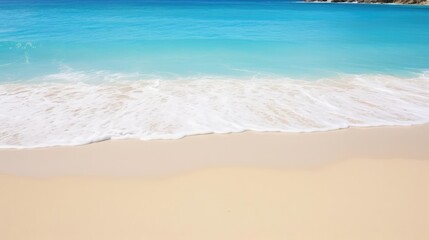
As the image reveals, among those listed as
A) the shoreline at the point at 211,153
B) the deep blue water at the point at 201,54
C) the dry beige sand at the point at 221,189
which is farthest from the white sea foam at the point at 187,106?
the deep blue water at the point at 201,54

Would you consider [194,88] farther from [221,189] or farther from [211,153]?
[221,189]

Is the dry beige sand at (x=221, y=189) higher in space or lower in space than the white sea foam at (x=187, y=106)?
lower

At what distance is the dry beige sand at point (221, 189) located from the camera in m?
3.23

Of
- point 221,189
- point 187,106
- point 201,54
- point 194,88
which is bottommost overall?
point 221,189

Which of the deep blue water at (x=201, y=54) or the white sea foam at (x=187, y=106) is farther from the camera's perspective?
the deep blue water at (x=201, y=54)

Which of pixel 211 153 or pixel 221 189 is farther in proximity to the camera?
pixel 211 153

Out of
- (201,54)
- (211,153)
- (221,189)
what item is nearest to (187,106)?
(211,153)

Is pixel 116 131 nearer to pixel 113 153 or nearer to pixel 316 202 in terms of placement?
pixel 113 153

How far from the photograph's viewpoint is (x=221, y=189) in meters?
3.88

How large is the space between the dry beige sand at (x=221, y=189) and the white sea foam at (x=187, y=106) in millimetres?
558

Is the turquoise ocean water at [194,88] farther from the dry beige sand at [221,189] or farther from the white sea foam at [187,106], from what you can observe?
the dry beige sand at [221,189]

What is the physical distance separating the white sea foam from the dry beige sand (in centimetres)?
56

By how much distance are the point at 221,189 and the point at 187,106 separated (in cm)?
352

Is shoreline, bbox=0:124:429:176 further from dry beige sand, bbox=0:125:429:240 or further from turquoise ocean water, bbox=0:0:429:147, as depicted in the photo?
turquoise ocean water, bbox=0:0:429:147
